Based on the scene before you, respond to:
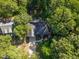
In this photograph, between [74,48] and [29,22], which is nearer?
[74,48]

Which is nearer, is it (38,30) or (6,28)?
(38,30)

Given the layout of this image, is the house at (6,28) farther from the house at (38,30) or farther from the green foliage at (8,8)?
the house at (38,30)

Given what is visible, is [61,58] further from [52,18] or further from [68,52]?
[52,18]

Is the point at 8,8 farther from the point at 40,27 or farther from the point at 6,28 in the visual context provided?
the point at 40,27

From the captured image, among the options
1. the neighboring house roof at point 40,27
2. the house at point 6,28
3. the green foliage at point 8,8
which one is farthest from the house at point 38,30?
the green foliage at point 8,8

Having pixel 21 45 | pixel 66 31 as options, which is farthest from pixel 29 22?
pixel 66 31

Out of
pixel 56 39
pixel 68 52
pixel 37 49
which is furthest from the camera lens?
pixel 37 49

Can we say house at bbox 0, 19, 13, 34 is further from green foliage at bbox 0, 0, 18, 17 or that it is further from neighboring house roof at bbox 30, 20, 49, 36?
neighboring house roof at bbox 30, 20, 49, 36

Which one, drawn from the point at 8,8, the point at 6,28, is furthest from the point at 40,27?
the point at 8,8
